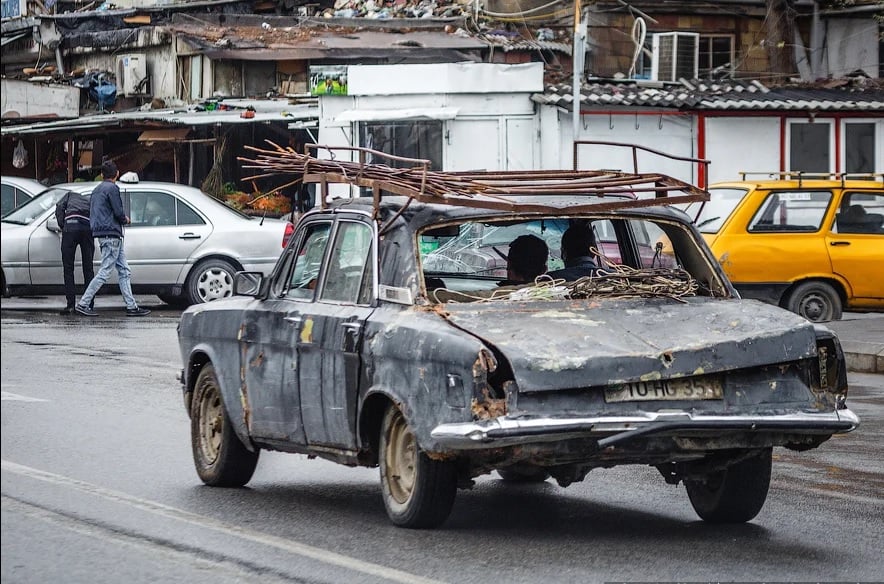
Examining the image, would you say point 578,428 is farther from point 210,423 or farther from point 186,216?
point 186,216

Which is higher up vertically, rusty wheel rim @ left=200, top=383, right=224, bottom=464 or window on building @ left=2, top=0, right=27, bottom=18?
window on building @ left=2, top=0, right=27, bottom=18

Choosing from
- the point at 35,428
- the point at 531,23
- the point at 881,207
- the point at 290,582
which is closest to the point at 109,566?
the point at 290,582

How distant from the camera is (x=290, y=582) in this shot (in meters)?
6.18

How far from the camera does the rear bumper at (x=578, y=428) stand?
645 cm

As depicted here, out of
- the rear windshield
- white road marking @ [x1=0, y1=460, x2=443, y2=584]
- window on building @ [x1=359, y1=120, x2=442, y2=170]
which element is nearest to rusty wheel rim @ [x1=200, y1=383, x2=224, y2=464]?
white road marking @ [x1=0, y1=460, x2=443, y2=584]

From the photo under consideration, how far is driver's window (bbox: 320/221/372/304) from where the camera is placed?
7793 mm

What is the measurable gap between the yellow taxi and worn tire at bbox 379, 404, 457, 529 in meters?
10.8

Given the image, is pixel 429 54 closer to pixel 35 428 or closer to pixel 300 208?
pixel 300 208

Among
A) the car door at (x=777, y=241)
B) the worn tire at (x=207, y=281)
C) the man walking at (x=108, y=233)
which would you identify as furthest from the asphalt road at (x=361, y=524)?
the worn tire at (x=207, y=281)

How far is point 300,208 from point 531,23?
8778 millimetres

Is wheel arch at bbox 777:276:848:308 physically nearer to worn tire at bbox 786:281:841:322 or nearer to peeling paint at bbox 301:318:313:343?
worn tire at bbox 786:281:841:322

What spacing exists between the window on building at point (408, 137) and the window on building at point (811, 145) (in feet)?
20.8

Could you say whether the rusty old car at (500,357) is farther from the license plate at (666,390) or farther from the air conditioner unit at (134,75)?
the air conditioner unit at (134,75)

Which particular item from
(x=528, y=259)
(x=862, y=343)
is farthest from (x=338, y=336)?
(x=862, y=343)
